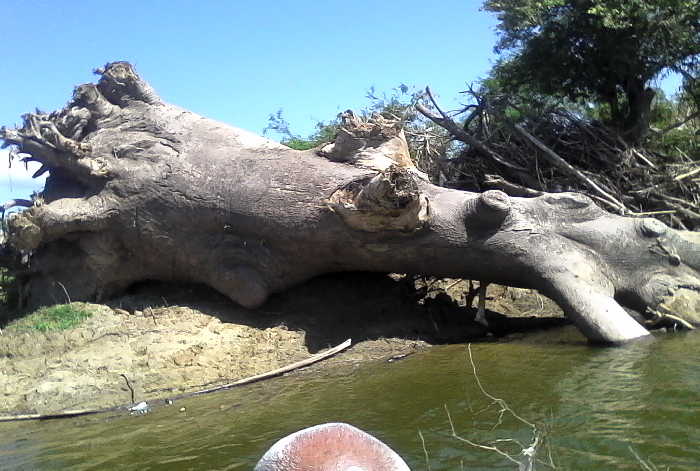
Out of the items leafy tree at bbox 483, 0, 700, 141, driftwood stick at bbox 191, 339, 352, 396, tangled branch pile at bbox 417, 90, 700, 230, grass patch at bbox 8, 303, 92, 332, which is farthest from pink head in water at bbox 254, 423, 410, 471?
leafy tree at bbox 483, 0, 700, 141

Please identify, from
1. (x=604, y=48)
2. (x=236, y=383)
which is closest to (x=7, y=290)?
(x=236, y=383)

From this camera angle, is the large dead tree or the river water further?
the large dead tree

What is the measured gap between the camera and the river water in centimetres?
287

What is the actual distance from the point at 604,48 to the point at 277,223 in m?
5.82

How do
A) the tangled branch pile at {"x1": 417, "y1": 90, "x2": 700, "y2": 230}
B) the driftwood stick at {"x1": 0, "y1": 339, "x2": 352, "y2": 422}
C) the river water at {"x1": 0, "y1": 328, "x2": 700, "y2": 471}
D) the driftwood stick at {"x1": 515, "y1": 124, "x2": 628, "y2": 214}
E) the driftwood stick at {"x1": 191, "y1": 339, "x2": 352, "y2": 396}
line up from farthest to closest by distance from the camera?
the tangled branch pile at {"x1": 417, "y1": 90, "x2": 700, "y2": 230} < the driftwood stick at {"x1": 515, "y1": 124, "x2": 628, "y2": 214} < the driftwood stick at {"x1": 191, "y1": 339, "x2": 352, "y2": 396} < the driftwood stick at {"x1": 0, "y1": 339, "x2": 352, "y2": 422} < the river water at {"x1": 0, "y1": 328, "x2": 700, "y2": 471}

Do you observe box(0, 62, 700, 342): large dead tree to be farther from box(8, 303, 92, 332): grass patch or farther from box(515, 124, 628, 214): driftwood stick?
box(515, 124, 628, 214): driftwood stick

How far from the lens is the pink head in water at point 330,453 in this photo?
5.69 feet

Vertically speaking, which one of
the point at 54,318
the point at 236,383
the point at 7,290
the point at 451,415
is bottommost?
the point at 451,415

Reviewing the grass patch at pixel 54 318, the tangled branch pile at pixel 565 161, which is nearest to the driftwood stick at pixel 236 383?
the grass patch at pixel 54 318

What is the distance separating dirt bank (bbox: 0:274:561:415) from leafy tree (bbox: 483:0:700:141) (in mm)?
4264

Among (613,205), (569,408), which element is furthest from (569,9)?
(569,408)

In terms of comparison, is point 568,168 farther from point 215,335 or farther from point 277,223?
point 215,335

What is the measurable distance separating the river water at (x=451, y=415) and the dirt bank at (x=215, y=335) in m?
0.46

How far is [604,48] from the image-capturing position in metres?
9.29
